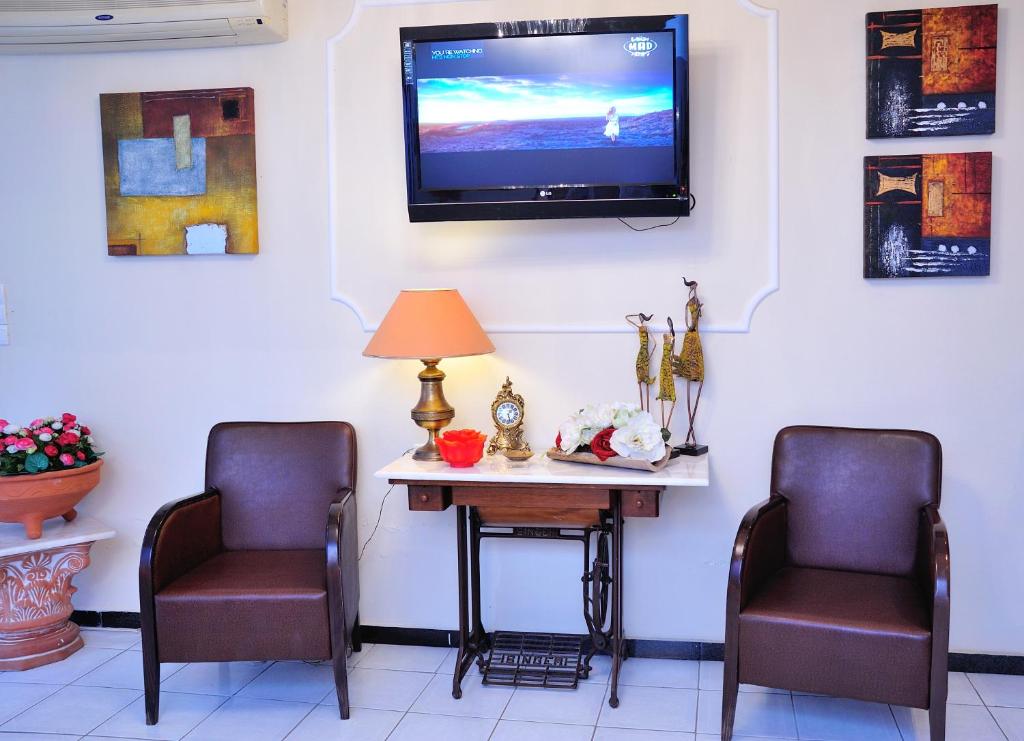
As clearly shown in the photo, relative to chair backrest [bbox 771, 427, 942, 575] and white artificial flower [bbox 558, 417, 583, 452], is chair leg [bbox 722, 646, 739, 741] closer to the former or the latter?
chair backrest [bbox 771, 427, 942, 575]

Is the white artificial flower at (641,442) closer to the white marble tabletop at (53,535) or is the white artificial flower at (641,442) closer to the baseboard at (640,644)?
the baseboard at (640,644)

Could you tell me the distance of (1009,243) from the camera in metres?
3.09

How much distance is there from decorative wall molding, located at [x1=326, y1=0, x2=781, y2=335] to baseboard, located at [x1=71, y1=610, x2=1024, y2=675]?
110 cm

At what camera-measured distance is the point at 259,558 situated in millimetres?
3203

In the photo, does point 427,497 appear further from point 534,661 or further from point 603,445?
point 534,661

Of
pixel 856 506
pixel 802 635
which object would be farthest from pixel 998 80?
pixel 802 635

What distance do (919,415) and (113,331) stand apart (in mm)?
2911

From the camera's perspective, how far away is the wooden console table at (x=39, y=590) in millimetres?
3346

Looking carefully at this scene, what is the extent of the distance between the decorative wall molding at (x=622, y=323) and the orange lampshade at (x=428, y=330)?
304 millimetres

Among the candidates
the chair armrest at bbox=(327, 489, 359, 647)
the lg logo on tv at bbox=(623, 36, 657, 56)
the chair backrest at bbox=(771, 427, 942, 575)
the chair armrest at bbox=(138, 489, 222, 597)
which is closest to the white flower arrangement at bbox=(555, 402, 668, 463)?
the chair backrest at bbox=(771, 427, 942, 575)

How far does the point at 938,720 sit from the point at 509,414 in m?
1.51

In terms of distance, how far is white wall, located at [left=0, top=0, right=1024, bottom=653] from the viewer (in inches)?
124

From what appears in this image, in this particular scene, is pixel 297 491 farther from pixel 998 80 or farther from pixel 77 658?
pixel 998 80

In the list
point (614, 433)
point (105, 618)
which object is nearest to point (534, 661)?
point (614, 433)
